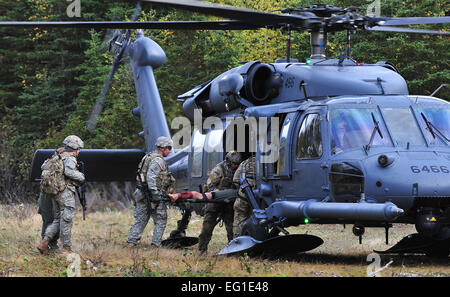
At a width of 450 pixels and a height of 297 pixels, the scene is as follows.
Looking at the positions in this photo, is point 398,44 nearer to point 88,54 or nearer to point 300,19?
point 300,19

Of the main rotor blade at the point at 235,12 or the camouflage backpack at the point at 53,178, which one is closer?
the main rotor blade at the point at 235,12

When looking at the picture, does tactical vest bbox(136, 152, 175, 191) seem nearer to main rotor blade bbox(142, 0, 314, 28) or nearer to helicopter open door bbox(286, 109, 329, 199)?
helicopter open door bbox(286, 109, 329, 199)

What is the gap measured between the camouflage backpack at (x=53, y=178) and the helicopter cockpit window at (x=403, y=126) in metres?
4.86

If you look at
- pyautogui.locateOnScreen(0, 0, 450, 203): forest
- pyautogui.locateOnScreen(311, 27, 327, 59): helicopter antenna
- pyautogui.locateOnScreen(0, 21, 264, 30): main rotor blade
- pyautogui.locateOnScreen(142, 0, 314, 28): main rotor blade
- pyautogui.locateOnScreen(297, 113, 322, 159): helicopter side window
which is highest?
pyautogui.locateOnScreen(142, 0, 314, 28): main rotor blade

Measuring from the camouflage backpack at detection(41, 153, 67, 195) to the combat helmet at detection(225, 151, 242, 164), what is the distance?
2648 millimetres

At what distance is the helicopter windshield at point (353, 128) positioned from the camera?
1022 cm

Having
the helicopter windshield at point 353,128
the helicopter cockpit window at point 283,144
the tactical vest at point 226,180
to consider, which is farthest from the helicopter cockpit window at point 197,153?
the helicopter windshield at point 353,128

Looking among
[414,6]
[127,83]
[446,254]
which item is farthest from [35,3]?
[446,254]

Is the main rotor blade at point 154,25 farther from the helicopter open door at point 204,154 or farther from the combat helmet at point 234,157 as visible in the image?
the combat helmet at point 234,157

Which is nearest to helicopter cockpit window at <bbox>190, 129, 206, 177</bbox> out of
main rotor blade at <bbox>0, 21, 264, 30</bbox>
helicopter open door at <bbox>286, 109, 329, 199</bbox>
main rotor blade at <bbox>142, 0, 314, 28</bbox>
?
main rotor blade at <bbox>0, 21, 264, 30</bbox>

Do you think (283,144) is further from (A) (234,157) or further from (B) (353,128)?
(A) (234,157)

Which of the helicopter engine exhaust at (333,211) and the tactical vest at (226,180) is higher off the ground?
the helicopter engine exhaust at (333,211)

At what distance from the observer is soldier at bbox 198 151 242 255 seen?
12414mm

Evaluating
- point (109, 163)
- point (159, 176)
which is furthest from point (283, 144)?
point (109, 163)
